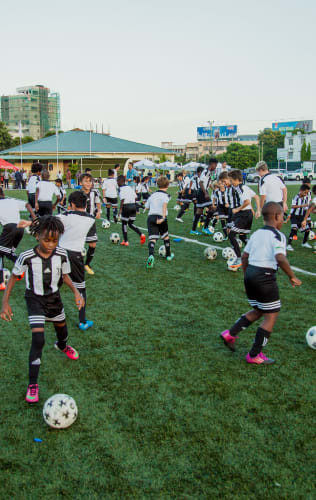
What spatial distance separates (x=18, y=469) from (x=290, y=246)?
31.9 ft

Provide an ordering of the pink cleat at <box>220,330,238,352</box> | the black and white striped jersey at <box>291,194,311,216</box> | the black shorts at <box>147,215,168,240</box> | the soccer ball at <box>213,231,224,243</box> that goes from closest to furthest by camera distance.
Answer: the pink cleat at <box>220,330,238,352</box> < the black shorts at <box>147,215,168,240</box> < the black and white striped jersey at <box>291,194,311,216</box> < the soccer ball at <box>213,231,224,243</box>

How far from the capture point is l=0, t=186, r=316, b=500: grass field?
9.59ft

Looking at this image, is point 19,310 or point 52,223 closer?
point 52,223

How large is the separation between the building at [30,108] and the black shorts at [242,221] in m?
162

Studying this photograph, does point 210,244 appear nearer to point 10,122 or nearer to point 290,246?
point 290,246

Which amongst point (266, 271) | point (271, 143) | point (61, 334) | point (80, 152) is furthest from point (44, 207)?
point (271, 143)

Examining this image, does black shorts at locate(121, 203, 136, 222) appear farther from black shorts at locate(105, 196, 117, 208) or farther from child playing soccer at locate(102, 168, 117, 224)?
black shorts at locate(105, 196, 117, 208)

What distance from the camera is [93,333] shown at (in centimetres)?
559

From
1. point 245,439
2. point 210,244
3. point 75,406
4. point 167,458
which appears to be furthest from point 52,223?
point 210,244

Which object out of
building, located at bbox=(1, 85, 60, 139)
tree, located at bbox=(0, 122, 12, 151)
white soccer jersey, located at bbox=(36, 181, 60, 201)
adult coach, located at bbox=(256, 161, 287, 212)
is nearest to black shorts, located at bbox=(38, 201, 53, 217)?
white soccer jersey, located at bbox=(36, 181, 60, 201)

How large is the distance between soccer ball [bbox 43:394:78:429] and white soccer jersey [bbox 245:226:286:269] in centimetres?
234

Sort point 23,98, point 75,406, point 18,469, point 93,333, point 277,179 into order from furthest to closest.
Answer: point 23,98
point 277,179
point 93,333
point 75,406
point 18,469

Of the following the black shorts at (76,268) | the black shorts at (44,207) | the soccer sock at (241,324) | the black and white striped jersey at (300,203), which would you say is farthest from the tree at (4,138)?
the soccer sock at (241,324)

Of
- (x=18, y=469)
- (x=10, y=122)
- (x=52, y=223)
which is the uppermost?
(x=10, y=122)
